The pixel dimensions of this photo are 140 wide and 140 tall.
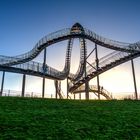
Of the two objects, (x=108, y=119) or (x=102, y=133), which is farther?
(x=108, y=119)

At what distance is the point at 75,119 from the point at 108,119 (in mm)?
1616

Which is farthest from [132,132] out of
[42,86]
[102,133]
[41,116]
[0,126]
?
A: [42,86]

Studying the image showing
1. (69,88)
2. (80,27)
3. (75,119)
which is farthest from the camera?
(69,88)

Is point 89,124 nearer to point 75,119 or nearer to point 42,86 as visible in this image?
point 75,119

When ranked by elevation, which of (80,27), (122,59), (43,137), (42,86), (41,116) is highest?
(80,27)

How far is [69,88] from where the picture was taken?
4644 centimetres

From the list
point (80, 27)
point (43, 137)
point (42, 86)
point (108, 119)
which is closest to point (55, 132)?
point (43, 137)

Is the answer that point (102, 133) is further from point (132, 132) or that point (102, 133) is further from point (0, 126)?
point (0, 126)

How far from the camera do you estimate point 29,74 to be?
35719 millimetres

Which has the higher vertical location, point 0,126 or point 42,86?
point 42,86

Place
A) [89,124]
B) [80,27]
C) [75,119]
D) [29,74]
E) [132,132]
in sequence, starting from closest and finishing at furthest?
[132,132] → [89,124] → [75,119] → [29,74] → [80,27]

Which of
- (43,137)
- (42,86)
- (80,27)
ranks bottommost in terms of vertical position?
(43,137)

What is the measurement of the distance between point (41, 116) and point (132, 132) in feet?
13.5

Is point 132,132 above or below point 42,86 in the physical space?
below
